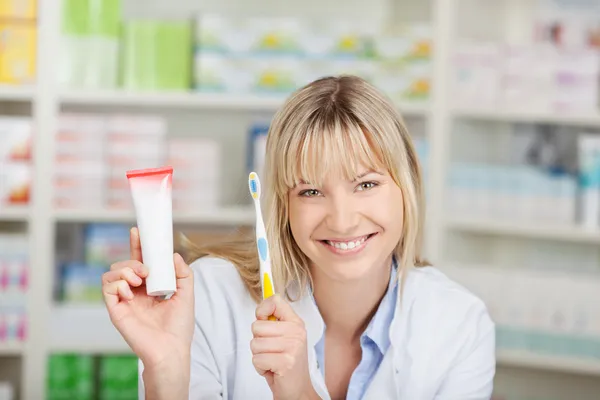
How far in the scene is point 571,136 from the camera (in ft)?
11.4

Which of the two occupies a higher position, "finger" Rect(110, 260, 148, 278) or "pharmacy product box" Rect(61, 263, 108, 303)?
"finger" Rect(110, 260, 148, 278)

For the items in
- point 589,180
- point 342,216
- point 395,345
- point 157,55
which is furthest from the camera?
point 157,55

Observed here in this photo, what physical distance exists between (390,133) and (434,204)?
5.60 ft

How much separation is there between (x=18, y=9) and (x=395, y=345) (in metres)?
2.11

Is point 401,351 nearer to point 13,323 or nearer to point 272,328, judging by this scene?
point 272,328

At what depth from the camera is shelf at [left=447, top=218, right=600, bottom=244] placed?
315 centimetres

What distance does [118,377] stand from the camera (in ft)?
10.8

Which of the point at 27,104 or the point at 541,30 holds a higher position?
the point at 541,30

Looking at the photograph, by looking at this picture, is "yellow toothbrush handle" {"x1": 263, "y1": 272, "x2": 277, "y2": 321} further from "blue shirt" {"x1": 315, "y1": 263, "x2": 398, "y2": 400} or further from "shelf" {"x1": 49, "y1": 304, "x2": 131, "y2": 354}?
"shelf" {"x1": 49, "y1": 304, "x2": 131, "y2": 354}

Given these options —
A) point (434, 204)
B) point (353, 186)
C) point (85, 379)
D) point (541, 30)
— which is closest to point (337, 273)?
point (353, 186)

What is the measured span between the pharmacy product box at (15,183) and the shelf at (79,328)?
41 centimetres

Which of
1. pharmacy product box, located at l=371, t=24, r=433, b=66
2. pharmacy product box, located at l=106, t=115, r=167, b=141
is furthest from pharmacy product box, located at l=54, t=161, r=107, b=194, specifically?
pharmacy product box, located at l=371, t=24, r=433, b=66

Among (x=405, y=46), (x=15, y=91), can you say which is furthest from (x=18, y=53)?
(x=405, y=46)

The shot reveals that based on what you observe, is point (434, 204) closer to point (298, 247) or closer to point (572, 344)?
point (572, 344)
